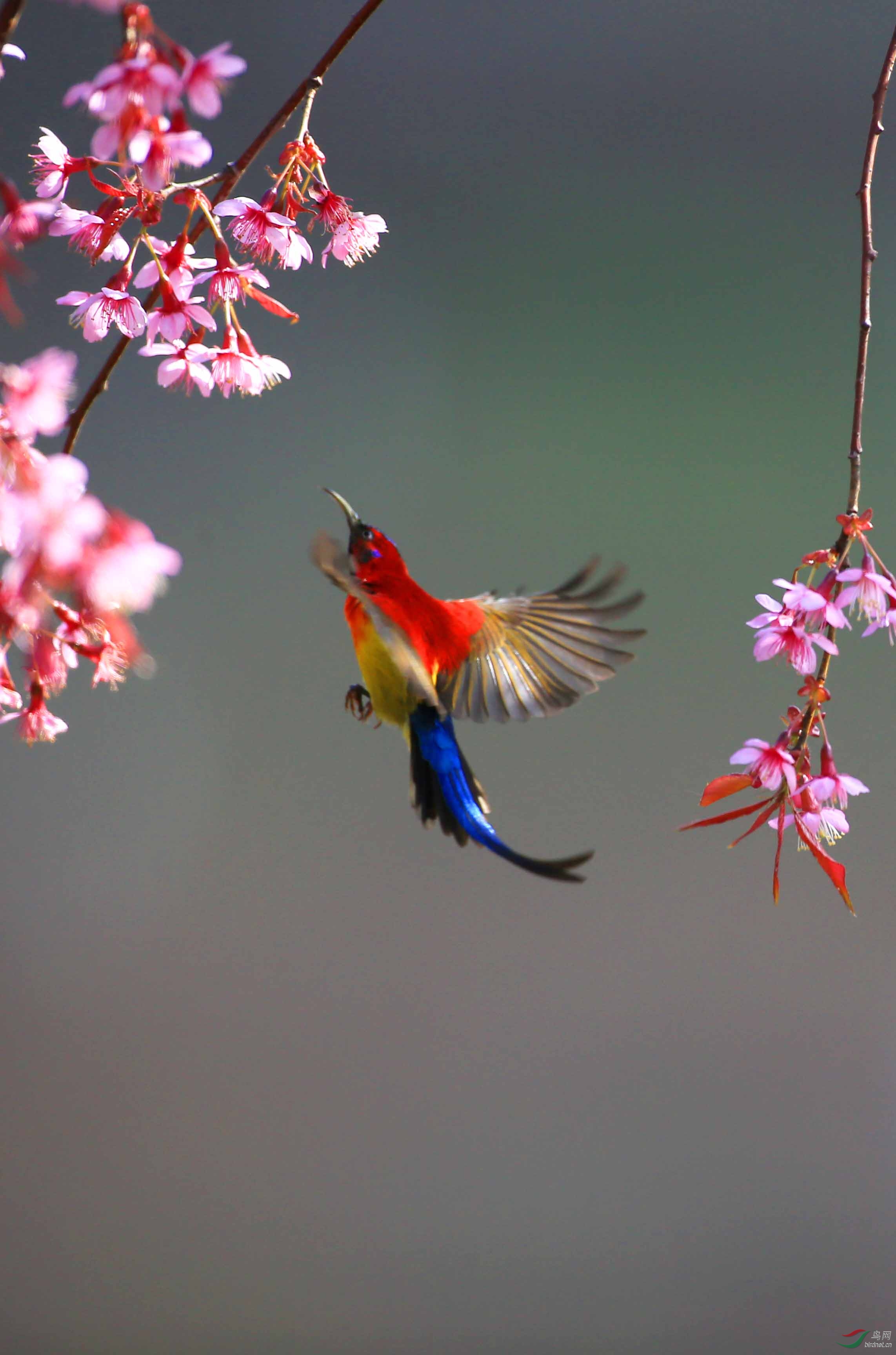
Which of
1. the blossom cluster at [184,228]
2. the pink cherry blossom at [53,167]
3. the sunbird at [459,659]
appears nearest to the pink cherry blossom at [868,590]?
the sunbird at [459,659]

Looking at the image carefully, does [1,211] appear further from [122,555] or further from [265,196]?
[122,555]

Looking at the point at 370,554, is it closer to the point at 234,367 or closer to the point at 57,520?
the point at 234,367

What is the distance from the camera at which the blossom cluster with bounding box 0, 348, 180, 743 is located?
28 centimetres

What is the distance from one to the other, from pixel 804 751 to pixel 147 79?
0.39 m

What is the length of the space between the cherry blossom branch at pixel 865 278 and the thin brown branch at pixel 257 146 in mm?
228

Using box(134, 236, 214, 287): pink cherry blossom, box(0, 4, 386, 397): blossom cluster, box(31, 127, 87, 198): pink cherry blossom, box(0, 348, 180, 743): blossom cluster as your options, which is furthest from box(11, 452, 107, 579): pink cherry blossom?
box(31, 127, 87, 198): pink cherry blossom

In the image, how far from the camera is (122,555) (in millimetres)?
287

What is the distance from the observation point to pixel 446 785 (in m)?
0.59

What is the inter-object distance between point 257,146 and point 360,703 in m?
0.32

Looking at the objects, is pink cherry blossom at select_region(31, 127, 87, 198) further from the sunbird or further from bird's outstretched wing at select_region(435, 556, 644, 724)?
bird's outstretched wing at select_region(435, 556, 644, 724)

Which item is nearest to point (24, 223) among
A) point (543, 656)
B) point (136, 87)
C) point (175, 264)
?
point (136, 87)

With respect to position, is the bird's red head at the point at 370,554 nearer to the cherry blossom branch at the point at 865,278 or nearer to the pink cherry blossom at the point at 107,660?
the pink cherry blossom at the point at 107,660

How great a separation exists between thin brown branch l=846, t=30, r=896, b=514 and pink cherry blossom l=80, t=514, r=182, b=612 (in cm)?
31

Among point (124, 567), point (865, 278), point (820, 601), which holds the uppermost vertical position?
point (865, 278)
